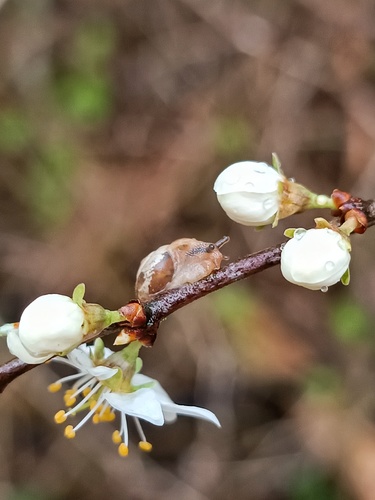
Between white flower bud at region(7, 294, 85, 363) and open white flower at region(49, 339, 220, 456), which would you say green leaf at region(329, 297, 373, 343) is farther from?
white flower bud at region(7, 294, 85, 363)

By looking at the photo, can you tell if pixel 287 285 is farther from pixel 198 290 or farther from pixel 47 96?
pixel 198 290

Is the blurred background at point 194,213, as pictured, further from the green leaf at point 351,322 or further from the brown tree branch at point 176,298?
the brown tree branch at point 176,298

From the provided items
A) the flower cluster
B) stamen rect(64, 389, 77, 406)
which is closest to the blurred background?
stamen rect(64, 389, 77, 406)

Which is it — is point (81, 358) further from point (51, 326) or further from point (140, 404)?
point (51, 326)

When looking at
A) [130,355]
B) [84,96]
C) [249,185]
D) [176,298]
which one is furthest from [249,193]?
[84,96]

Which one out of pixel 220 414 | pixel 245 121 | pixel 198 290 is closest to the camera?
pixel 198 290

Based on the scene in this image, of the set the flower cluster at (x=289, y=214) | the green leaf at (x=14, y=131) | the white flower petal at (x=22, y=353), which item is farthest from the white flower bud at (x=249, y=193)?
the green leaf at (x=14, y=131)

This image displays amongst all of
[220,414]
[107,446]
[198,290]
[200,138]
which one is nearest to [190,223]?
[200,138]
